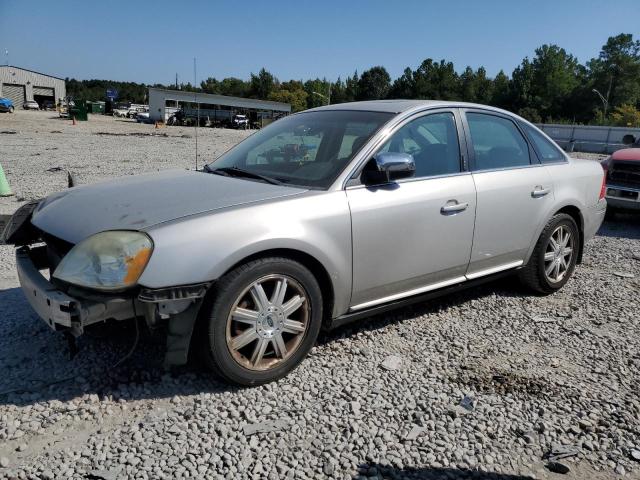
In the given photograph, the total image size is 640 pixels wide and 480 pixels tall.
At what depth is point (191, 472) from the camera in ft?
7.52

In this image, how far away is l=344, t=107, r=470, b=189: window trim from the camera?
3293mm

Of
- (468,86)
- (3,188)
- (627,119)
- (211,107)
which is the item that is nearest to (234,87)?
(468,86)

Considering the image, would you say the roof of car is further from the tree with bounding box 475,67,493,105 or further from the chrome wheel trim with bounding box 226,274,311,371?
the tree with bounding box 475,67,493,105

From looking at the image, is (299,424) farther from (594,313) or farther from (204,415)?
(594,313)

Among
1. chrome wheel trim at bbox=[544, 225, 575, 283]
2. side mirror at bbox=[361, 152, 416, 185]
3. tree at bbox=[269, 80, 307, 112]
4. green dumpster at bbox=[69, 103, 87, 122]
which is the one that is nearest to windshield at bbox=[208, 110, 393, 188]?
side mirror at bbox=[361, 152, 416, 185]

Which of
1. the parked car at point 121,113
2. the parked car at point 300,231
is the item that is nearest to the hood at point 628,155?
the parked car at point 300,231

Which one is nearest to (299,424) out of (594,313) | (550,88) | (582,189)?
(594,313)

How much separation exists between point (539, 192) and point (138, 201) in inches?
126

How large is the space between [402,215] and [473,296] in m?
1.66

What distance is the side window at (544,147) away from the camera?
4593 millimetres

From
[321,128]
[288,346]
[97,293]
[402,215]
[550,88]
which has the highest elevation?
[550,88]

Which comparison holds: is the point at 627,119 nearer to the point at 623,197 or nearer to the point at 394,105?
the point at 623,197

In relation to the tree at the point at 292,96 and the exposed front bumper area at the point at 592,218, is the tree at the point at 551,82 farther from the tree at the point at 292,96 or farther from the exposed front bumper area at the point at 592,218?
the exposed front bumper area at the point at 592,218

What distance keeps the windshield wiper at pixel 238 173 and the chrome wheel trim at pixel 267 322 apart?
2.47 ft
